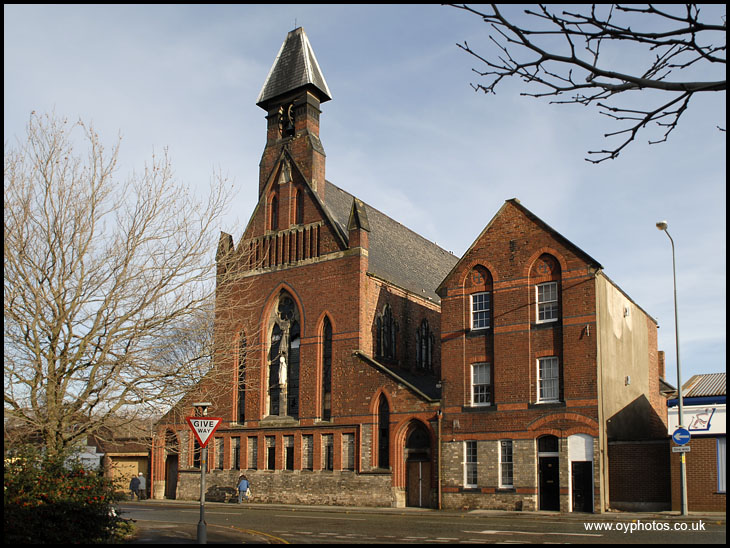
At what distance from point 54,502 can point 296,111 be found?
29884 mm

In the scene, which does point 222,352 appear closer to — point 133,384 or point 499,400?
point 133,384

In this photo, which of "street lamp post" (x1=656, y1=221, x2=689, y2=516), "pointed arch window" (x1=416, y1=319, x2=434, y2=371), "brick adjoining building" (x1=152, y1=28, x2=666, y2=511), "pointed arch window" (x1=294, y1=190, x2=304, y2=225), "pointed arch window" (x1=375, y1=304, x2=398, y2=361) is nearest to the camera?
"street lamp post" (x1=656, y1=221, x2=689, y2=516)

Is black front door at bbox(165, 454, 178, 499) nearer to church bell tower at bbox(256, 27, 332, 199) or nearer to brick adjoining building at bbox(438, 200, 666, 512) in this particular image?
church bell tower at bbox(256, 27, 332, 199)

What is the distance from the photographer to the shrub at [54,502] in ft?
47.7

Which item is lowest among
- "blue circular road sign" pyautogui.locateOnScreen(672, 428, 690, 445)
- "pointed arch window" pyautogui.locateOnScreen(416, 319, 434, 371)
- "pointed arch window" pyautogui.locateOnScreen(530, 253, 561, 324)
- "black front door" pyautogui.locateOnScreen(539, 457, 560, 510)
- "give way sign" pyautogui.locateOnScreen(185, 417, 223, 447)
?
"black front door" pyautogui.locateOnScreen(539, 457, 560, 510)

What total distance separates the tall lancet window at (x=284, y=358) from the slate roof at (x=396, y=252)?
16.3 feet

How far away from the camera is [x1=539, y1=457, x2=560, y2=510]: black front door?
29781 millimetres

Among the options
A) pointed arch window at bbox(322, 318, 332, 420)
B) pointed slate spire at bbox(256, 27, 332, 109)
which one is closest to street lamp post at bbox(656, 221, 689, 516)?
pointed arch window at bbox(322, 318, 332, 420)

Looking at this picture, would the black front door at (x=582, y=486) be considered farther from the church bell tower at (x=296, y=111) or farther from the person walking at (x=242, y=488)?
the church bell tower at (x=296, y=111)

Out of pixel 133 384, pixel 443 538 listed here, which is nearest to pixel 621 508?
pixel 443 538

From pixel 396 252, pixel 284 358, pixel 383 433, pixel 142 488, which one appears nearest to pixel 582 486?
pixel 383 433

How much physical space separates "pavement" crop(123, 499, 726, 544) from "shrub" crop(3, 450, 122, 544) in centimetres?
131

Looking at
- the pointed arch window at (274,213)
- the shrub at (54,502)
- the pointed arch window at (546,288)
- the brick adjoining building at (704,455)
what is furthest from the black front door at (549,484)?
the pointed arch window at (274,213)

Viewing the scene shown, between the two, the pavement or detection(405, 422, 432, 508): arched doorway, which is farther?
detection(405, 422, 432, 508): arched doorway
